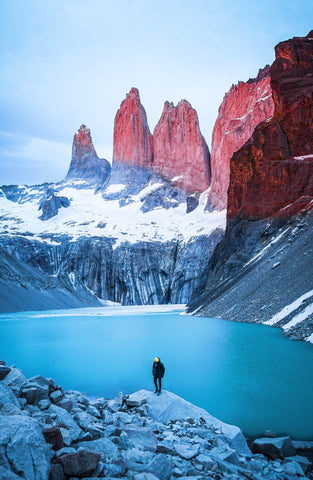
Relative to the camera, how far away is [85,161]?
172 m

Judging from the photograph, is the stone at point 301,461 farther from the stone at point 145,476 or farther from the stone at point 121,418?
the stone at point 121,418

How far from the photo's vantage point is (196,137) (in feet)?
418

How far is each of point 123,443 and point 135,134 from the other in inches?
5596

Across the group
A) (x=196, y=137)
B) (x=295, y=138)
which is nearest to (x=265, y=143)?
(x=295, y=138)

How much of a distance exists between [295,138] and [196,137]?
7915 cm

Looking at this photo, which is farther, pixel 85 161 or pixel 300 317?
pixel 85 161

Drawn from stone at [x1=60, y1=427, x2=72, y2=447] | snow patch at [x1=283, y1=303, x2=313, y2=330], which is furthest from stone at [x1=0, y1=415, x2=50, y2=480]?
snow patch at [x1=283, y1=303, x2=313, y2=330]

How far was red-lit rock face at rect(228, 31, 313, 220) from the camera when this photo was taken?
48.0 meters

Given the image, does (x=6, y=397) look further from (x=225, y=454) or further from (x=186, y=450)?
(x=225, y=454)

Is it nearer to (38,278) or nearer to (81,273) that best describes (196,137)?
(81,273)

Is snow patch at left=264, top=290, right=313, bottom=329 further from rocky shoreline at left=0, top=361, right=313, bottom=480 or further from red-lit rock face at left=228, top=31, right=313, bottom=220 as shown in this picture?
red-lit rock face at left=228, top=31, right=313, bottom=220

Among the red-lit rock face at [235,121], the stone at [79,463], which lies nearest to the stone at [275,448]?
the stone at [79,463]

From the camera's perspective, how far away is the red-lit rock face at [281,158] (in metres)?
48.0

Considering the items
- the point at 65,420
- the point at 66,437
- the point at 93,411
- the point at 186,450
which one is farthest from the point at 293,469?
the point at 93,411
